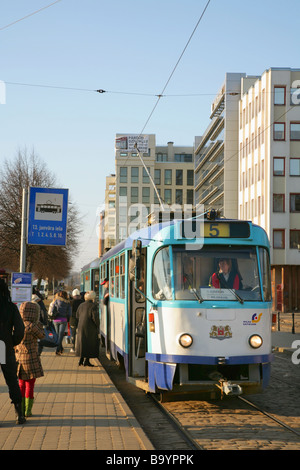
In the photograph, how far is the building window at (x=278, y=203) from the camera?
54.5 meters

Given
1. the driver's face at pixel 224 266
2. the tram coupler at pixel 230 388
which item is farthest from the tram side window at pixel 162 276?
the tram coupler at pixel 230 388

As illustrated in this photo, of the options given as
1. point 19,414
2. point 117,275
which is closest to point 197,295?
point 19,414

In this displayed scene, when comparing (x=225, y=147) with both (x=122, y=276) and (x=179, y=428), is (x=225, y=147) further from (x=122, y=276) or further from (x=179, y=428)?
(x=179, y=428)

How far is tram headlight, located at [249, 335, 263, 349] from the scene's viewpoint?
977 centimetres

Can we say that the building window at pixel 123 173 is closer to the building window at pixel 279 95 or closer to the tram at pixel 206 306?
the building window at pixel 279 95

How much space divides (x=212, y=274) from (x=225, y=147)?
58.3m

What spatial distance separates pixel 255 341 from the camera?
386 inches

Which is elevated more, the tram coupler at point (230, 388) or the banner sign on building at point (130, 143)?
the banner sign on building at point (130, 143)

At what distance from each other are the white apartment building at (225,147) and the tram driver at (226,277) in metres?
55.9

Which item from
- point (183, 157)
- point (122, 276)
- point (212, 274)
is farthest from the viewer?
point (183, 157)

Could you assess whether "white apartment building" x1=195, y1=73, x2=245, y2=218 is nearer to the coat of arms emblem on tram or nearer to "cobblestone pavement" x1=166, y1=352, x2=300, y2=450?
"cobblestone pavement" x1=166, y1=352, x2=300, y2=450

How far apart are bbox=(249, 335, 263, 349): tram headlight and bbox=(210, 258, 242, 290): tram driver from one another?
2.44 feet

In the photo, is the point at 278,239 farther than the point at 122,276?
Yes

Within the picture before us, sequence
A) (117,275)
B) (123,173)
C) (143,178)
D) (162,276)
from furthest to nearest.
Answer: (123,173), (143,178), (117,275), (162,276)
